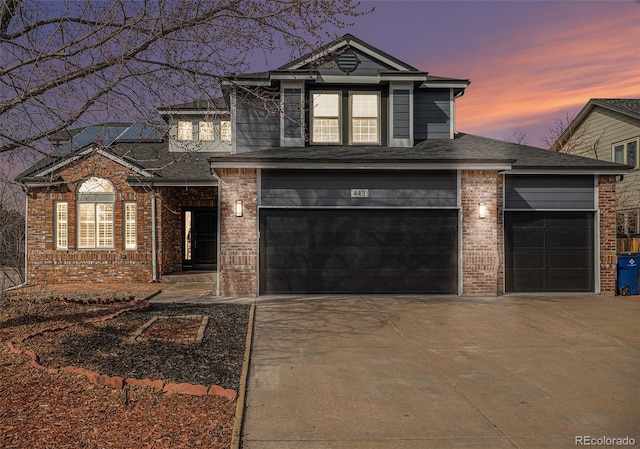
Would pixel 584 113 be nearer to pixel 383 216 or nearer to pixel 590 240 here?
pixel 590 240

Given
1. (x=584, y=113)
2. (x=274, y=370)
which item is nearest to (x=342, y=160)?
(x=274, y=370)

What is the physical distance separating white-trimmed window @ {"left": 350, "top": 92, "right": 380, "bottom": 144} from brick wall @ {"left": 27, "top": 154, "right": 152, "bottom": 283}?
707cm

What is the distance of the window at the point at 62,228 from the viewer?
14.4 metres

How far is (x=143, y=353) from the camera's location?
607 cm

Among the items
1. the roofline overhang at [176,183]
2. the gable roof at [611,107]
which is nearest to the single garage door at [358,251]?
the roofline overhang at [176,183]

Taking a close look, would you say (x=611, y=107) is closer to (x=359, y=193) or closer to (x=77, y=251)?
(x=359, y=193)

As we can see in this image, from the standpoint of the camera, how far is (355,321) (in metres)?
8.72

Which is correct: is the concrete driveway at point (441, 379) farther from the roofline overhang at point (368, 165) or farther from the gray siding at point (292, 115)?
the gray siding at point (292, 115)

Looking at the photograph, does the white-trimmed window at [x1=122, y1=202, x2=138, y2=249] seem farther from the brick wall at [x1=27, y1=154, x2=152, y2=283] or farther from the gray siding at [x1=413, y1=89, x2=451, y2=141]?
the gray siding at [x1=413, y1=89, x2=451, y2=141]

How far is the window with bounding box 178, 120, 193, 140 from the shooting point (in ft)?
55.0

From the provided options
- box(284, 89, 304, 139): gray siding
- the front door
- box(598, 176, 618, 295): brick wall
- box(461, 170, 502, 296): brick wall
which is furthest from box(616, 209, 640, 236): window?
the front door

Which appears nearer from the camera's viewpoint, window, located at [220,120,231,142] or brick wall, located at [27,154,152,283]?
brick wall, located at [27,154,152,283]

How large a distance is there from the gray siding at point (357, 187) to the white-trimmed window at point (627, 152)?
→ 1342cm

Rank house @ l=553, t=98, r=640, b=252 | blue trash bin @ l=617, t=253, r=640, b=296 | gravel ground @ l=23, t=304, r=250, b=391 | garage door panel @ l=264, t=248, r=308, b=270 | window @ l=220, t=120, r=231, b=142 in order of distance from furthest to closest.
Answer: house @ l=553, t=98, r=640, b=252, window @ l=220, t=120, r=231, b=142, blue trash bin @ l=617, t=253, r=640, b=296, garage door panel @ l=264, t=248, r=308, b=270, gravel ground @ l=23, t=304, r=250, b=391
